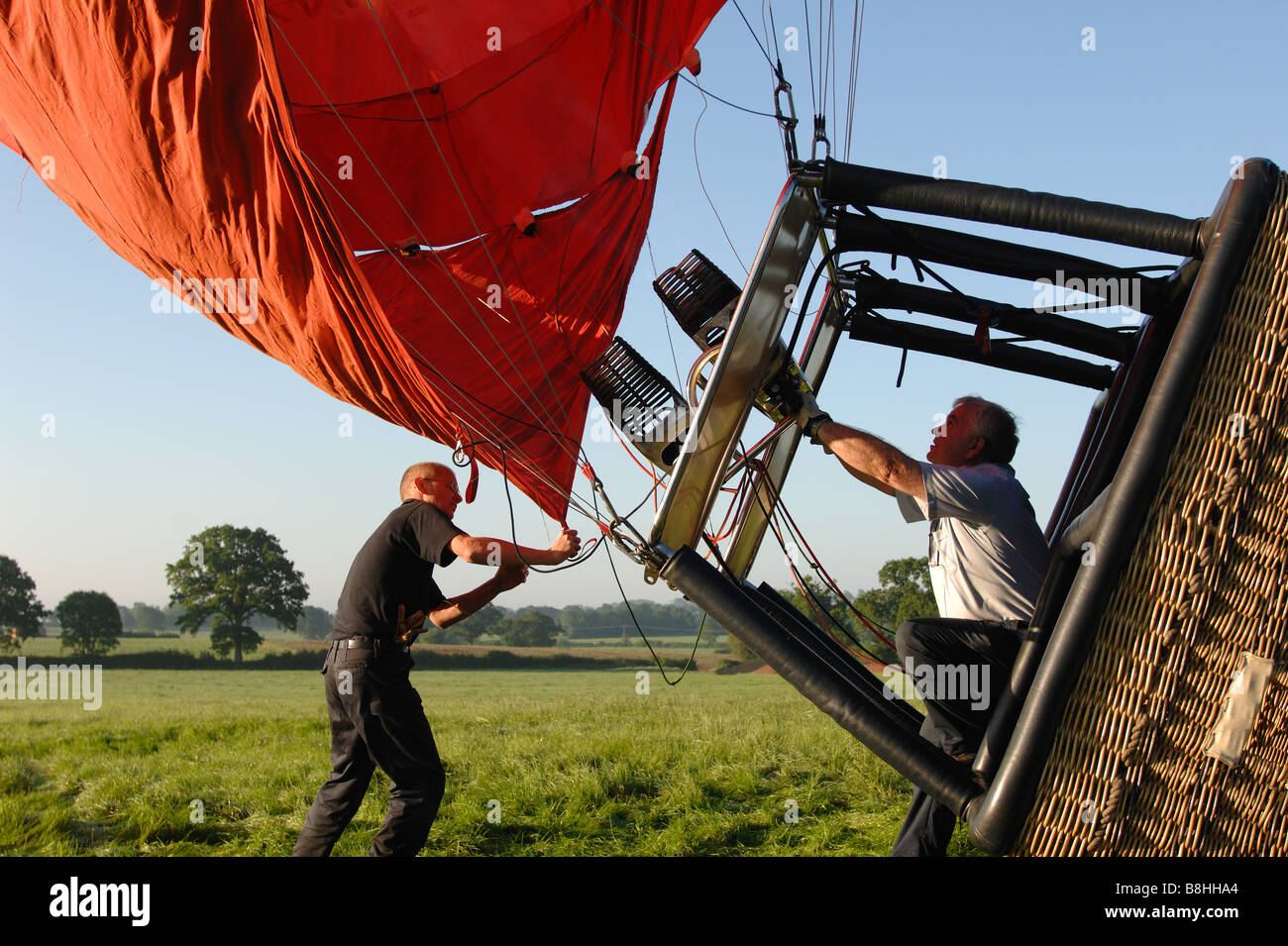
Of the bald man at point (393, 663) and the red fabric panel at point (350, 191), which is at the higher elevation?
the red fabric panel at point (350, 191)

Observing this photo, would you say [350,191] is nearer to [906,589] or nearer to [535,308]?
[535,308]

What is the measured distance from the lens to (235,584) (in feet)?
144

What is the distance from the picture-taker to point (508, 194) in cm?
530

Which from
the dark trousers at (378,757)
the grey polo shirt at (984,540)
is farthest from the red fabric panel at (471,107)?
the grey polo shirt at (984,540)

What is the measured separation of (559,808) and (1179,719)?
3290 millimetres

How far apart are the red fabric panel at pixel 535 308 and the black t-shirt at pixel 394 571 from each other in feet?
1.43

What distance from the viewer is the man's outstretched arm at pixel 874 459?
2793mm

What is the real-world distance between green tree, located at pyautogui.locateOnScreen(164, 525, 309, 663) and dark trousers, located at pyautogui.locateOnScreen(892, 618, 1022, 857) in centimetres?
3937

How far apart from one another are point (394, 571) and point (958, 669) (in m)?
2.34

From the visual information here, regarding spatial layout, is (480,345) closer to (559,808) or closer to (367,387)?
(367,387)

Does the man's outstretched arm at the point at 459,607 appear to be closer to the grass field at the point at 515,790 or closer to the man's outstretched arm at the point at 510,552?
the man's outstretched arm at the point at 510,552

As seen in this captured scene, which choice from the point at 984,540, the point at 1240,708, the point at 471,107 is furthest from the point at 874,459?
the point at 471,107
